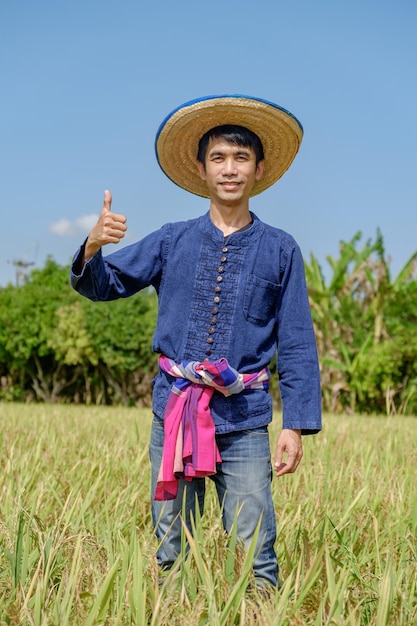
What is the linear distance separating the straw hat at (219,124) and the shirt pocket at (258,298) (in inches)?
21.1

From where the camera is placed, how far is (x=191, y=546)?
6.45 feet

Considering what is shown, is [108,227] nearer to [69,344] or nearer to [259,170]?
[259,170]

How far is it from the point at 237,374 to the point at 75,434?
2.93 metres

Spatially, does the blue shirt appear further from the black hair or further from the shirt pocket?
the black hair

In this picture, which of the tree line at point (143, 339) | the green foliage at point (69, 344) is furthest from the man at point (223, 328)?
the green foliage at point (69, 344)

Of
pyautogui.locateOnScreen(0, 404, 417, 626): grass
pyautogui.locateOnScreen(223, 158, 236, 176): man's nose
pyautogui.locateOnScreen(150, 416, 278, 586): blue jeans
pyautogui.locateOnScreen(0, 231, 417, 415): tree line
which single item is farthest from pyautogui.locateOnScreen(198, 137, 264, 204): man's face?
pyautogui.locateOnScreen(0, 231, 417, 415): tree line

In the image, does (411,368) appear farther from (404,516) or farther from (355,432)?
(404,516)

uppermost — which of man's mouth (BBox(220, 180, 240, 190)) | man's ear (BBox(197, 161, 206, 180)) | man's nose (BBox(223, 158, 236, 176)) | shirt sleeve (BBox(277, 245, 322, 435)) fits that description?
man's ear (BBox(197, 161, 206, 180))

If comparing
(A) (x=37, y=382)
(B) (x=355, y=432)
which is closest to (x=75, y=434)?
(B) (x=355, y=432)

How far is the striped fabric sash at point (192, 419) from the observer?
226cm

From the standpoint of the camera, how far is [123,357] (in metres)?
11.0

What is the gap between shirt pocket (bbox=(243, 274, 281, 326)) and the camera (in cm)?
241

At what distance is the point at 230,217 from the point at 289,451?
2.59ft

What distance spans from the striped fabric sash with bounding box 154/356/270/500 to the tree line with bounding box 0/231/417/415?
7.45 m
